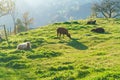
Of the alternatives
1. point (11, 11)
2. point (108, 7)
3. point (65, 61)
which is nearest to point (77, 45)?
point (65, 61)

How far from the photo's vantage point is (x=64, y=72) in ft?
71.7

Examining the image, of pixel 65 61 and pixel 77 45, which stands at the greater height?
pixel 77 45

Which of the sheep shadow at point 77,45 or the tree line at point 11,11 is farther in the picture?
the tree line at point 11,11

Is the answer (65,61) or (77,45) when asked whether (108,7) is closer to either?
(77,45)

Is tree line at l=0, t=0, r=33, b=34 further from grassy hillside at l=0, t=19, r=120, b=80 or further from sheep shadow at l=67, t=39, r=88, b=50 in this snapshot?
sheep shadow at l=67, t=39, r=88, b=50

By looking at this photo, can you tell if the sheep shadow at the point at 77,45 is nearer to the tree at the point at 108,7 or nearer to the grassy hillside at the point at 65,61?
the grassy hillside at the point at 65,61

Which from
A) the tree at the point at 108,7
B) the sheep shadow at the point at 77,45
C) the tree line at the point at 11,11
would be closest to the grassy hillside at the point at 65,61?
the sheep shadow at the point at 77,45

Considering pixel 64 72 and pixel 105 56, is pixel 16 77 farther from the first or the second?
pixel 105 56

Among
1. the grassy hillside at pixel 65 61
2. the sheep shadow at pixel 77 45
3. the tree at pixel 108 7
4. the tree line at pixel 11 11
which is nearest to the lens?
the grassy hillside at pixel 65 61

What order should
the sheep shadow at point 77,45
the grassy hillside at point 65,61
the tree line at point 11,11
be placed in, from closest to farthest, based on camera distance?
the grassy hillside at point 65,61 → the sheep shadow at point 77,45 → the tree line at point 11,11

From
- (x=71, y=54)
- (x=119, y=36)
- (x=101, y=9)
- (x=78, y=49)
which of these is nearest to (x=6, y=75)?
(x=71, y=54)

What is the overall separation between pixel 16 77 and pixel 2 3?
37451 millimetres

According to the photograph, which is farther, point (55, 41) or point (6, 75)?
point (55, 41)

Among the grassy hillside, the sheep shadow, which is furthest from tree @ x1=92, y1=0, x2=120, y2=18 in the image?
the sheep shadow
